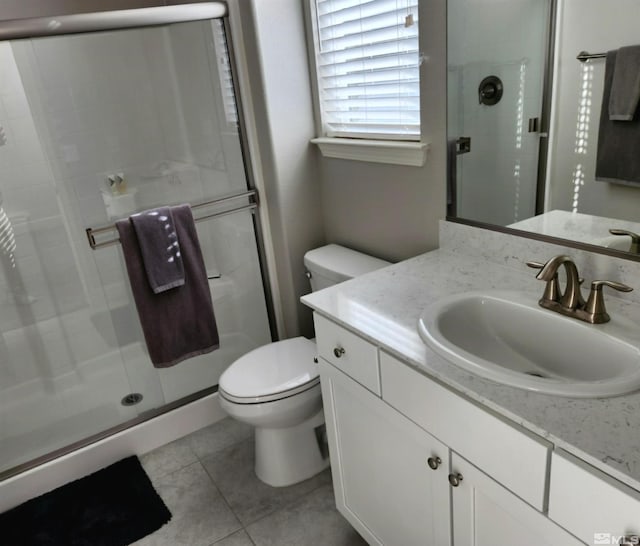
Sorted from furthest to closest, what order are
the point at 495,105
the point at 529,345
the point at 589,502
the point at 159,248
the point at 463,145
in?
the point at 159,248 < the point at 463,145 < the point at 495,105 < the point at 529,345 < the point at 589,502

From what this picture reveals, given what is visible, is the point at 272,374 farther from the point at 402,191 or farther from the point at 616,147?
the point at 616,147

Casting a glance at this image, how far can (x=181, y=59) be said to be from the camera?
206cm

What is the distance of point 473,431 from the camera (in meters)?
1.00

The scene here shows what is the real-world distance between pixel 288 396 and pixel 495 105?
1.13m

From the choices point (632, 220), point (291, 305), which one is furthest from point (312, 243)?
point (632, 220)

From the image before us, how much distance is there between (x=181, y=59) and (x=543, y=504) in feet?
6.37

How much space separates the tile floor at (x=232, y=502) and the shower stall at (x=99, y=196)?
0.27 meters

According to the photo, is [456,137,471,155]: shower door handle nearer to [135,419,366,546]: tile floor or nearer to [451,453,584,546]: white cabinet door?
[451,453,584,546]: white cabinet door

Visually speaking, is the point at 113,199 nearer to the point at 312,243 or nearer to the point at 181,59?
the point at 181,59

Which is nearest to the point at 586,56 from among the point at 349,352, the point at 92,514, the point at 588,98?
the point at 588,98

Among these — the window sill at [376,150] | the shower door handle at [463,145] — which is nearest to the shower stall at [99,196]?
the window sill at [376,150]

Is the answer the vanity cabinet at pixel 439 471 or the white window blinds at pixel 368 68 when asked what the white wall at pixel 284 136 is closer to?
the white window blinds at pixel 368 68

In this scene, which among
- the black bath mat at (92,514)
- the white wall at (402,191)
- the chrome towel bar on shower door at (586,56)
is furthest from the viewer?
the black bath mat at (92,514)

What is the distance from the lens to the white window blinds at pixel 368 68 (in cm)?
170
